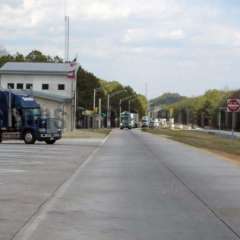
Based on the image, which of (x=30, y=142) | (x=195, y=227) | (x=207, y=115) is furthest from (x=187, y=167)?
(x=207, y=115)

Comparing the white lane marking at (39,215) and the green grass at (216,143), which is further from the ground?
the green grass at (216,143)

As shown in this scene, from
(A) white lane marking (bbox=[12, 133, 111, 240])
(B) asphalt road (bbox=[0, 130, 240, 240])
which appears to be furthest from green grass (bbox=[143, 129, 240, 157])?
(A) white lane marking (bbox=[12, 133, 111, 240])

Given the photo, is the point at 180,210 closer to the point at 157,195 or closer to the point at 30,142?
the point at 157,195

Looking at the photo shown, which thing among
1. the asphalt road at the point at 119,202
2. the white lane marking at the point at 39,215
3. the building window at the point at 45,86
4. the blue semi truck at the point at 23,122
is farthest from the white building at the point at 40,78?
the white lane marking at the point at 39,215

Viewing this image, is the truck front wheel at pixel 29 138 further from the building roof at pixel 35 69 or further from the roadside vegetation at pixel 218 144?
the building roof at pixel 35 69

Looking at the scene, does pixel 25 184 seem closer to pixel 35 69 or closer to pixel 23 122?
pixel 23 122

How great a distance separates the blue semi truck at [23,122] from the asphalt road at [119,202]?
911 inches

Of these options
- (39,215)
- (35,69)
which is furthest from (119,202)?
(35,69)

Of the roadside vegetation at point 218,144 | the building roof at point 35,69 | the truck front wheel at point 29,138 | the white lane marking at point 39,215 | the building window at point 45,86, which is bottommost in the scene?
the white lane marking at point 39,215

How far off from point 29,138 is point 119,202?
34.4m

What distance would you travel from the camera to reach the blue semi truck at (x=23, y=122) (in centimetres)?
4878

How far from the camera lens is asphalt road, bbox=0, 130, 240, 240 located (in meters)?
11.0

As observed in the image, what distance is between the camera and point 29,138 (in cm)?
4866

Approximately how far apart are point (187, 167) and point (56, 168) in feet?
15.1
